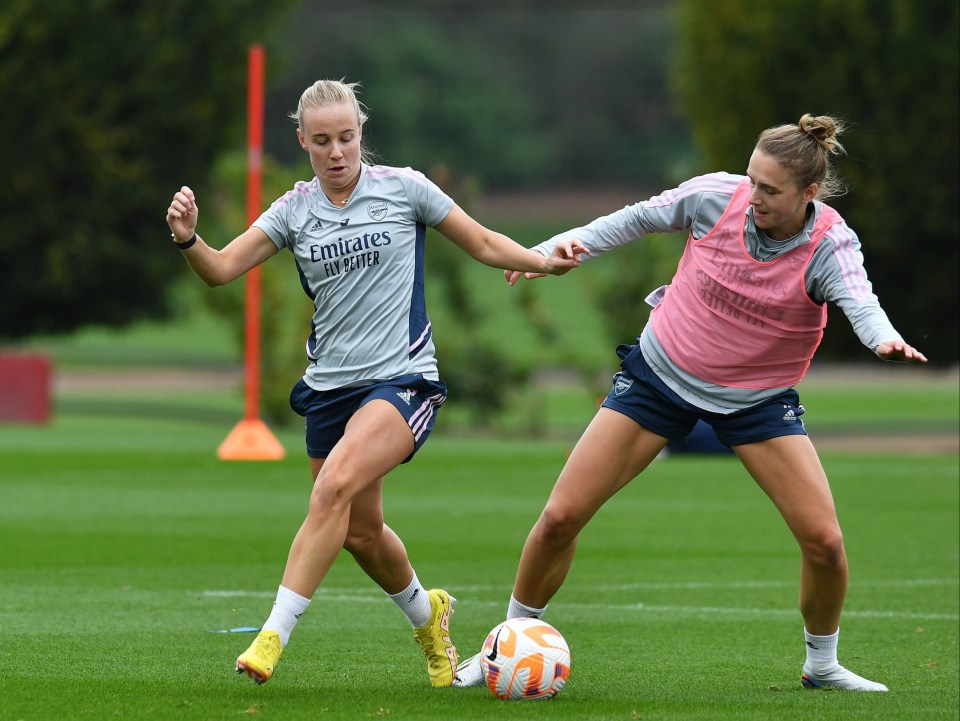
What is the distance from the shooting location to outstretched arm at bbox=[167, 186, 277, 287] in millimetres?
6738

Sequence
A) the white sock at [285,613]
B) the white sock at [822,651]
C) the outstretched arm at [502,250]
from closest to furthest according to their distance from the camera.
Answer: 1. the white sock at [285,613]
2. the outstretched arm at [502,250]
3. the white sock at [822,651]

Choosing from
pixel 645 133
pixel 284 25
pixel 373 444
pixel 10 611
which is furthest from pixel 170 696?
pixel 645 133

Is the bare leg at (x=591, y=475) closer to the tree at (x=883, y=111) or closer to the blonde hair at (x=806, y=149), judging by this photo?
the blonde hair at (x=806, y=149)

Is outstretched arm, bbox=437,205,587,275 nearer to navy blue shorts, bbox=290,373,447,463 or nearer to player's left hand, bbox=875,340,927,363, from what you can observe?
navy blue shorts, bbox=290,373,447,463

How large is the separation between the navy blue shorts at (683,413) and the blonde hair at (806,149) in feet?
2.92

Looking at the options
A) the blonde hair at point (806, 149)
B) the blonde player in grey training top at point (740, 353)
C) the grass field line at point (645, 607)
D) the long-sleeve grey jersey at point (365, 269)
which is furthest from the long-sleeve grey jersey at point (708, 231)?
the grass field line at point (645, 607)

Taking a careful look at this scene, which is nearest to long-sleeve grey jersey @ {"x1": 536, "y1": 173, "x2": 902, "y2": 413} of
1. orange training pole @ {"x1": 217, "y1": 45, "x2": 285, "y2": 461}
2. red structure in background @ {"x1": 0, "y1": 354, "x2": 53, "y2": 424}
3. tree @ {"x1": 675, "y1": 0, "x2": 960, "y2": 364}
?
orange training pole @ {"x1": 217, "y1": 45, "x2": 285, "y2": 461}

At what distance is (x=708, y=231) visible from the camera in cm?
687

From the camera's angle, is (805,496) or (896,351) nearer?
(896,351)

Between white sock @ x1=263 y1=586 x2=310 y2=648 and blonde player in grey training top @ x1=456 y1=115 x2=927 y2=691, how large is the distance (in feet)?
3.52

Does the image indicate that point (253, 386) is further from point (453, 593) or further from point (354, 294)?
point (354, 294)

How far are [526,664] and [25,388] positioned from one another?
1708 centimetres

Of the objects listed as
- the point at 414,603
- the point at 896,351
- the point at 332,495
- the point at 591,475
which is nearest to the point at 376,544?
the point at 414,603

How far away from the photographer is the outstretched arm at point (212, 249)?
22.1 ft
